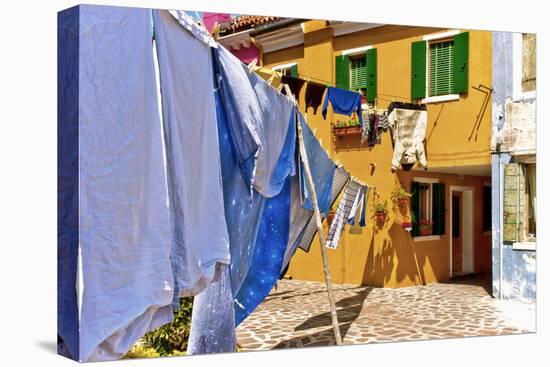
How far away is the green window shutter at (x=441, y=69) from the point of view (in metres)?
10.1

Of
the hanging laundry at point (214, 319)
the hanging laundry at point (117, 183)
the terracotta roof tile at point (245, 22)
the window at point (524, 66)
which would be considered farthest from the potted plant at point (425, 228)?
the hanging laundry at point (117, 183)

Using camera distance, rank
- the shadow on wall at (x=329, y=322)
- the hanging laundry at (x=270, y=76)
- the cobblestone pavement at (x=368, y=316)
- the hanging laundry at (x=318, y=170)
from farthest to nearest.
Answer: the cobblestone pavement at (x=368, y=316)
the hanging laundry at (x=318, y=170)
the shadow on wall at (x=329, y=322)
the hanging laundry at (x=270, y=76)

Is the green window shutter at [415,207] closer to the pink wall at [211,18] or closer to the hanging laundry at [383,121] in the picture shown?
the hanging laundry at [383,121]

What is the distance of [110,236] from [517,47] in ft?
23.0


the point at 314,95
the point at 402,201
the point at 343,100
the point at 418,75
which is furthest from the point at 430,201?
the point at 314,95

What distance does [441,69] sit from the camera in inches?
404

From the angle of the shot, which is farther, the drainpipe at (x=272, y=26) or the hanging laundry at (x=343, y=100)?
the hanging laundry at (x=343, y=100)

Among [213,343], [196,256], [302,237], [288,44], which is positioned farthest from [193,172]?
[288,44]

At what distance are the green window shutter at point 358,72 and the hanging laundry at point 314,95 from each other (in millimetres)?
1780

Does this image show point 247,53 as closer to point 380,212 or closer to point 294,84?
point 294,84

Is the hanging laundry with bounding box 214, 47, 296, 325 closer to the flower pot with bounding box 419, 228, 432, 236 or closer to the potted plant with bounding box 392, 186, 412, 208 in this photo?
the potted plant with bounding box 392, 186, 412, 208

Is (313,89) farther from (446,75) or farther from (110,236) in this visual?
(110,236)

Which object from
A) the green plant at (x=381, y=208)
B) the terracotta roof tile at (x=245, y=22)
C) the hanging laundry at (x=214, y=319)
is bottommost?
the hanging laundry at (x=214, y=319)

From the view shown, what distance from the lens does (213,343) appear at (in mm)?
5988
